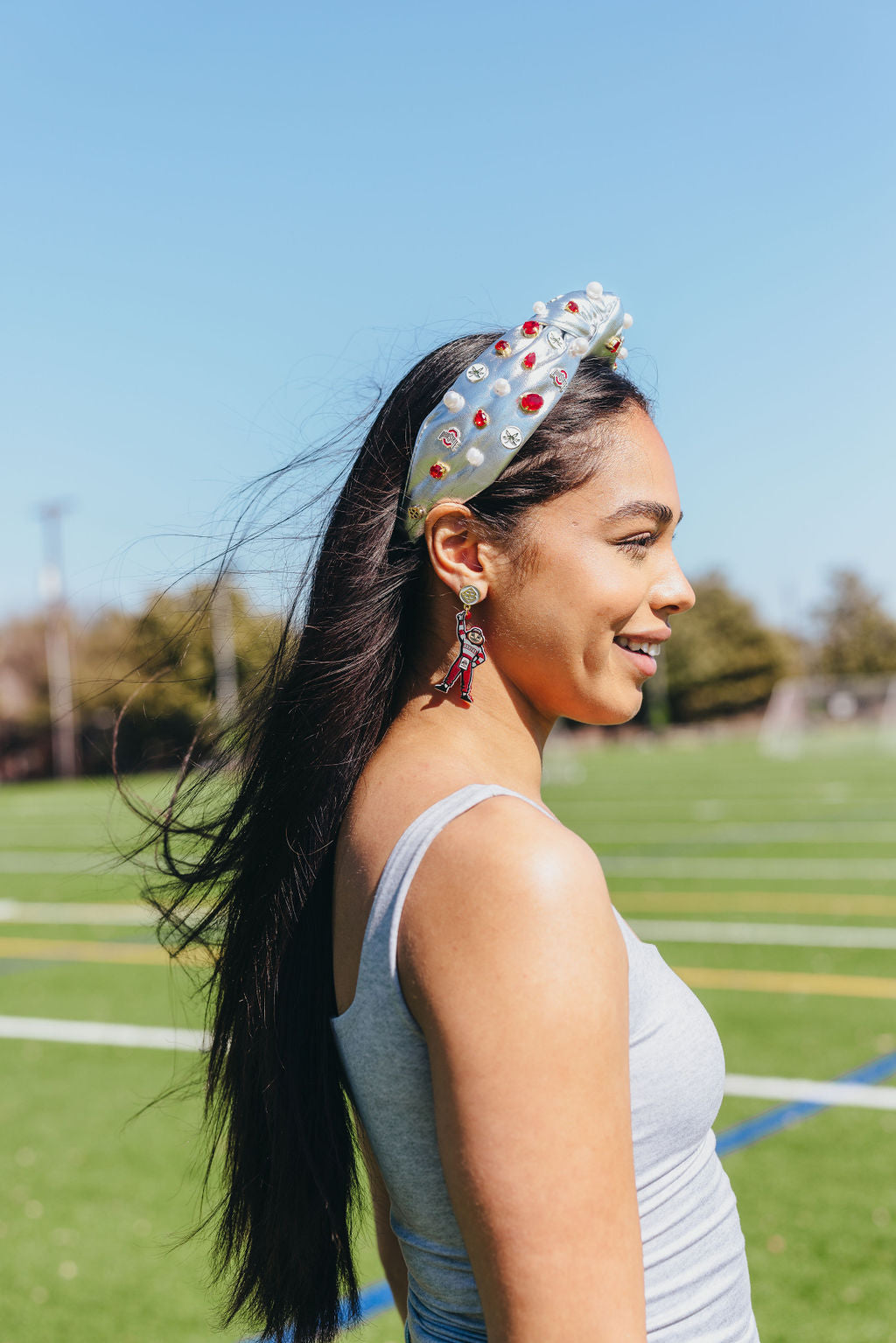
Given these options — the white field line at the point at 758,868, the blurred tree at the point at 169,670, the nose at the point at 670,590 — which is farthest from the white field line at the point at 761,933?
the nose at the point at 670,590

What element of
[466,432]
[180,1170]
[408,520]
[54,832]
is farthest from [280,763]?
[54,832]

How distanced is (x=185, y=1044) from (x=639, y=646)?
6.27 meters

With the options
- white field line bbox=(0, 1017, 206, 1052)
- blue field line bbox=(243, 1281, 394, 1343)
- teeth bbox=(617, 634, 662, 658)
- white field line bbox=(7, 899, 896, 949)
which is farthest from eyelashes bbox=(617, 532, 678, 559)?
white field line bbox=(7, 899, 896, 949)

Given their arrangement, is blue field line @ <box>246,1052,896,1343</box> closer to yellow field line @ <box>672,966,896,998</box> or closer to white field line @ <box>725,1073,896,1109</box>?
white field line @ <box>725,1073,896,1109</box>

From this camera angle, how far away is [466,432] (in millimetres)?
1477

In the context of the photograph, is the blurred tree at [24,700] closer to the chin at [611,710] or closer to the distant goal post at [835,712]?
the distant goal post at [835,712]

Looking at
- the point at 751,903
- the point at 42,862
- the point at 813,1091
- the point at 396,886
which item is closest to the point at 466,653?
the point at 396,886

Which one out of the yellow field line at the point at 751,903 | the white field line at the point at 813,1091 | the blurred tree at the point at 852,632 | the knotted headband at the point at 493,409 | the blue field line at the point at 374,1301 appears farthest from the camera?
the blurred tree at the point at 852,632

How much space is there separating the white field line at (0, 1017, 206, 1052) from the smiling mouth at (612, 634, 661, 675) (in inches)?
242

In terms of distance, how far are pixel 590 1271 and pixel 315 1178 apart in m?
0.57

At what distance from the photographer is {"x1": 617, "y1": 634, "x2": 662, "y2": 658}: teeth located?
150 centimetres

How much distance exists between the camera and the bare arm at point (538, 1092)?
1.10m

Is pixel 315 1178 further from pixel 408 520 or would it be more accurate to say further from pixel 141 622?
pixel 141 622

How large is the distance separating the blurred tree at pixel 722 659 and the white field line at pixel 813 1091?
6030 centimetres
